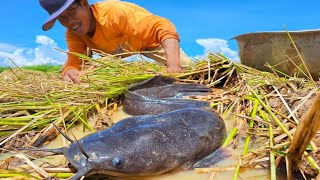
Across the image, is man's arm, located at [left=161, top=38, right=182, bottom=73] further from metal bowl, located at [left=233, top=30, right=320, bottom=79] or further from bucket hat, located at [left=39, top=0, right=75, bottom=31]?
bucket hat, located at [left=39, top=0, right=75, bottom=31]

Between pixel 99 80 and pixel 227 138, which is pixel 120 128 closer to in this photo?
pixel 227 138

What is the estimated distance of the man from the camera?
13.9 ft

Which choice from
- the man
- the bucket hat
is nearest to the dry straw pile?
the man

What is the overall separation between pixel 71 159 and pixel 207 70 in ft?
6.20

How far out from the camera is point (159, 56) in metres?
4.89

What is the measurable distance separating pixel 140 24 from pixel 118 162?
2.97m

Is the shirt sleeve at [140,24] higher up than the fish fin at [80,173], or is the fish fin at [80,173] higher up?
the shirt sleeve at [140,24]

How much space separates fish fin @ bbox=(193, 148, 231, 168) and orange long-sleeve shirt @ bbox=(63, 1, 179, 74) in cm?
240

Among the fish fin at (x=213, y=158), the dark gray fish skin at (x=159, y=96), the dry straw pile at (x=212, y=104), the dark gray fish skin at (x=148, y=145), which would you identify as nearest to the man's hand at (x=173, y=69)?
the dry straw pile at (x=212, y=104)

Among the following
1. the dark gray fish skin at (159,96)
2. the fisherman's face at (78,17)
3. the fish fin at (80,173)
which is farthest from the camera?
the fisherman's face at (78,17)

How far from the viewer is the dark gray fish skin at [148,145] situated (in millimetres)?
1612

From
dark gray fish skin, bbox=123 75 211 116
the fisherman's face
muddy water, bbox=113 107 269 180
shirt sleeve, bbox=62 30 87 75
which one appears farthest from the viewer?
shirt sleeve, bbox=62 30 87 75

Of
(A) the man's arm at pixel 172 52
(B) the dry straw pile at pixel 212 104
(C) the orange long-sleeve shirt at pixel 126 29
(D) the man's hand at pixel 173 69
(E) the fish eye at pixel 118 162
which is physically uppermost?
(C) the orange long-sleeve shirt at pixel 126 29

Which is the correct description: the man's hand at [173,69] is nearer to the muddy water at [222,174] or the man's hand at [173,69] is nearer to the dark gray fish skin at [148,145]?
the dark gray fish skin at [148,145]
